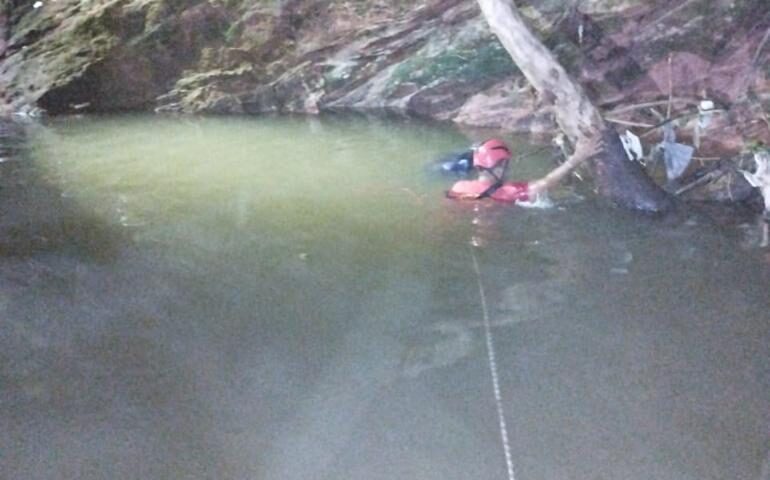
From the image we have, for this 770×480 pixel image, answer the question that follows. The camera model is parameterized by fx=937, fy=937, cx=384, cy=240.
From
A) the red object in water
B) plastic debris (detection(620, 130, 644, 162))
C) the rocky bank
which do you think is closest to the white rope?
the red object in water

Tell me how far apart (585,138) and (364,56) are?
22.9ft

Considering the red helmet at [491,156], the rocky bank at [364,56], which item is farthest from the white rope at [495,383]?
the rocky bank at [364,56]

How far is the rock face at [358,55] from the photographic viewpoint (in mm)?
11695

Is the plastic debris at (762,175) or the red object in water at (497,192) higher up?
the red object in water at (497,192)

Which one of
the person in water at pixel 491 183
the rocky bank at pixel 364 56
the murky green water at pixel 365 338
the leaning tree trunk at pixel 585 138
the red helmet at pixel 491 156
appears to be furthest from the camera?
the rocky bank at pixel 364 56

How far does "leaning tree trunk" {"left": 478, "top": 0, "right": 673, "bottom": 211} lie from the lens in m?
8.04

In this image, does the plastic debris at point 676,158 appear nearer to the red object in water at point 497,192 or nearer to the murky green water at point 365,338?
the murky green water at point 365,338

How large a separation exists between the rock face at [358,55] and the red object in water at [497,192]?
357 cm

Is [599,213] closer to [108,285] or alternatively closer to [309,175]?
[309,175]

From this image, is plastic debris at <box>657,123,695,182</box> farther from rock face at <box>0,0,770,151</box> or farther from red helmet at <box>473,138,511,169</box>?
rock face at <box>0,0,770,151</box>

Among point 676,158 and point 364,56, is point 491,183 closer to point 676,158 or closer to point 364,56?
point 676,158

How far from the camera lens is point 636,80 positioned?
39.4 feet

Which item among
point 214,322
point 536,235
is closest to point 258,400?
point 214,322

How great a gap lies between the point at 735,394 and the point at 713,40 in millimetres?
7949
